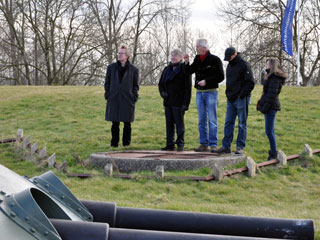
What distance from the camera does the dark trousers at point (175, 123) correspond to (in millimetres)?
8680

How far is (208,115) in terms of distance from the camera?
28.2ft

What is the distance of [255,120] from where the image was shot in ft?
41.9

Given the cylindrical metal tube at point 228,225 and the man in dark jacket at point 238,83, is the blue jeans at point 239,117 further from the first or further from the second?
the cylindrical metal tube at point 228,225

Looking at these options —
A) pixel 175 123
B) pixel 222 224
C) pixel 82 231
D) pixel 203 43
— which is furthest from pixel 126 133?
pixel 82 231

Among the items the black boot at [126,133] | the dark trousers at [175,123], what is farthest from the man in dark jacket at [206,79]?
the black boot at [126,133]

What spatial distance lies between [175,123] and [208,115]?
701 mm

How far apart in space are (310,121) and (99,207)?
10.9 metres

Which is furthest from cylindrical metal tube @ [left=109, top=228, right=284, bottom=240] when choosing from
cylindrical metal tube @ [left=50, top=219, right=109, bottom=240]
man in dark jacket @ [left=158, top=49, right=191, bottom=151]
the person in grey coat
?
the person in grey coat

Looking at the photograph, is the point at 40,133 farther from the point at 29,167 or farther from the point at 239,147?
the point at 239,147

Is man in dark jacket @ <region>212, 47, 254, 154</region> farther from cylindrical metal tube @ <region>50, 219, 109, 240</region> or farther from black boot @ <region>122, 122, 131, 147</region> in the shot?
cylindrical metal tube @ <region>50, 219, 109, 240</region>

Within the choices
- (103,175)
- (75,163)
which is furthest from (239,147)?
(75,163)

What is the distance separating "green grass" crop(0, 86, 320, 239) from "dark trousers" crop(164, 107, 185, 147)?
1154 millimetres

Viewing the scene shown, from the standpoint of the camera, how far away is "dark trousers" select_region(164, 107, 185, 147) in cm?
868

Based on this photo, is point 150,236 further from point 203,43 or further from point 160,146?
point 160,146
